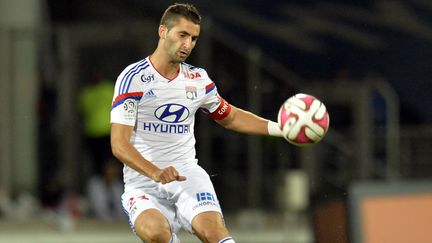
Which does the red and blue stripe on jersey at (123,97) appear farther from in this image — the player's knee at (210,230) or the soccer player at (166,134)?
the player's knee at (210,230)

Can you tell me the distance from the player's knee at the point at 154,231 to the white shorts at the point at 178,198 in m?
0.17

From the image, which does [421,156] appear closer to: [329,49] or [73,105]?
[329,49]

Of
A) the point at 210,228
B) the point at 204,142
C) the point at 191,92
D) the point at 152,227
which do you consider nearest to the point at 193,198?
the point at 210,228

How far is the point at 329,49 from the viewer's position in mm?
19906

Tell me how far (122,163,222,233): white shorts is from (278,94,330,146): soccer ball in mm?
640

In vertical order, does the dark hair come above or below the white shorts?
above

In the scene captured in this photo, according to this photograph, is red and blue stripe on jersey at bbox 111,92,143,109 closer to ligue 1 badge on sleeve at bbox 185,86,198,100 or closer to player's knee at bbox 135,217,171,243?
ligue 1 badge on sleeve at bbox 185,86,198,100

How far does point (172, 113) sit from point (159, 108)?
0.34 ft

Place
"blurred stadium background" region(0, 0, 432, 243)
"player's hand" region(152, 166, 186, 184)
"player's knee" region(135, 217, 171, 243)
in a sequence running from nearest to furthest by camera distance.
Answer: "player's hand" region(152, 166, 186, 184) < "player's knee" region(135, 217, 171, 243) < "blurred stadium background" region(0, 0, 432, 243)

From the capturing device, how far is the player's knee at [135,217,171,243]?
25.6 ft

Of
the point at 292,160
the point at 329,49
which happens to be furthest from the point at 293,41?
the point at 292,160

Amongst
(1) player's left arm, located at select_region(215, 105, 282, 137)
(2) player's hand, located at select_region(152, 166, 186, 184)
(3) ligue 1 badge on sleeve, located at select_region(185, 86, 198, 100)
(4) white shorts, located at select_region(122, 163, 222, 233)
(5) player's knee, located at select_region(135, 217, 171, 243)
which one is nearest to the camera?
(2) player's hand, located at select_region(152, 166, 186, 184)

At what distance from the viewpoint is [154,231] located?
7812mm

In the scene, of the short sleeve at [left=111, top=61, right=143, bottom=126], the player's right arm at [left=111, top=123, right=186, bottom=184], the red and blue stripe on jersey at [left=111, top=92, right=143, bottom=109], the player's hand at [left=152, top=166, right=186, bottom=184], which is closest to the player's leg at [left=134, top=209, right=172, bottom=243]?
the player's right arm at [left=111, top=123, right=186, bottom=184]
